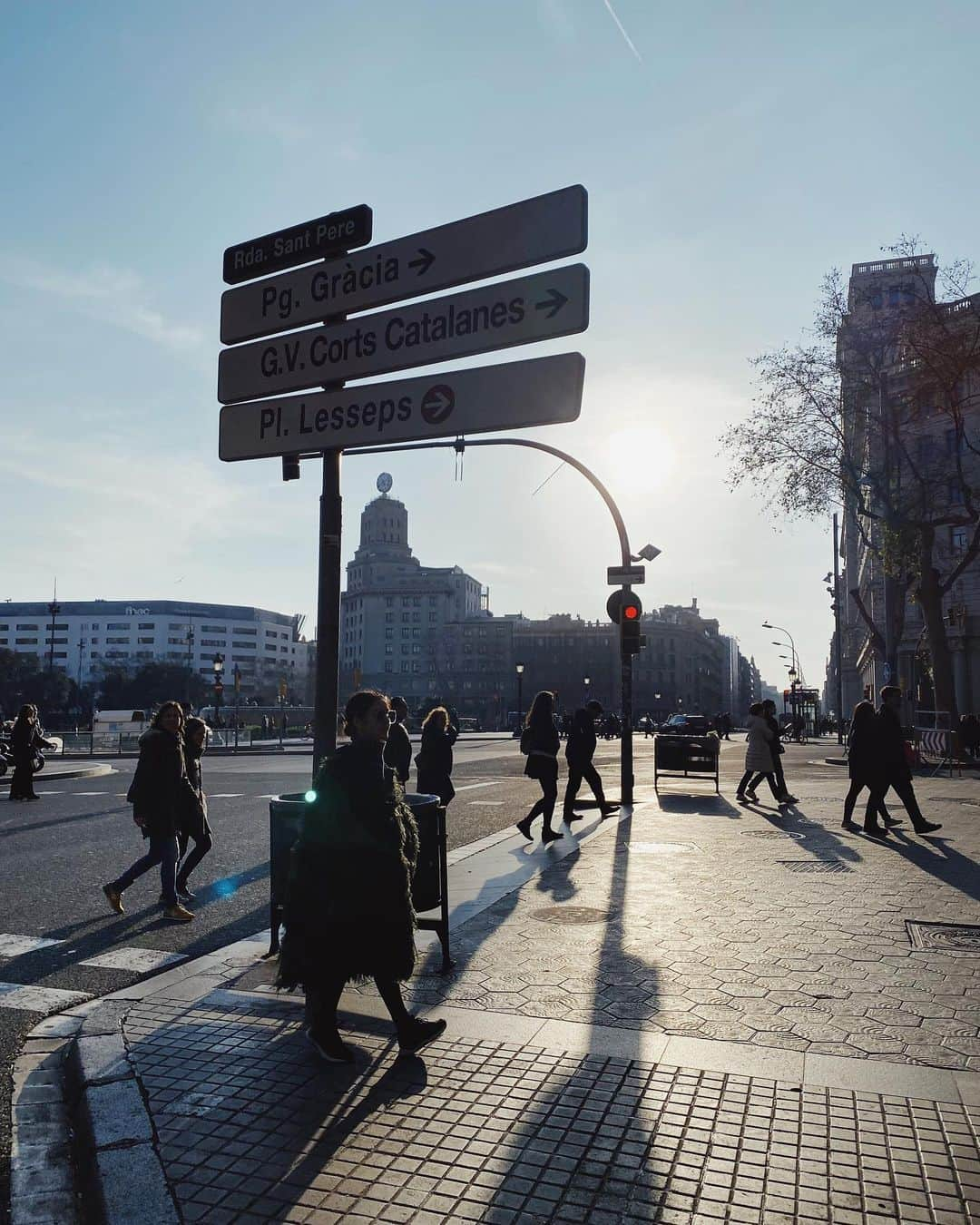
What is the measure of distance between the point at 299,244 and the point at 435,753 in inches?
257

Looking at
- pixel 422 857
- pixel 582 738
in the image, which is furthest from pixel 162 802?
pixel 582 738

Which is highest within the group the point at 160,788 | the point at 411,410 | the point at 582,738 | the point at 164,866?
the point at 411,410

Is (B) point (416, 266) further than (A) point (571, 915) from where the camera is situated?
No

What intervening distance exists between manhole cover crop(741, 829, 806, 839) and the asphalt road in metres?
3.22

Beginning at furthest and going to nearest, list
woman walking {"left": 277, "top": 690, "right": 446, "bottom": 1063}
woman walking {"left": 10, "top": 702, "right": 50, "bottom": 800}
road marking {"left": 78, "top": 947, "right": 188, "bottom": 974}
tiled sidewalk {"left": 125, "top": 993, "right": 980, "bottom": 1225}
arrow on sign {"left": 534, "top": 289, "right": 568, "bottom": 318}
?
woman walking {"left": 10, "top": 702, "right": 50, "bottom": 800}, road marking {"left": 78, "top": 947, "right": 188, "bottom": 974}, arrow on sign {"left": 534, "top": 289, "right": 568, "bottom": 318}, woman walking {"left": 277, "top": 690, "right": 446, "bottom": 1063}, tiled sidewalk {"left": 125, "top": 993, "right": 980, "bottom": 1225}

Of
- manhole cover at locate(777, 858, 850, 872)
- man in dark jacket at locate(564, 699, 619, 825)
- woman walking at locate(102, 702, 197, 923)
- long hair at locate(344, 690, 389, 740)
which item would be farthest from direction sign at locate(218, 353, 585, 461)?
man in dark jacket at locate(564, 699, 619, 825)

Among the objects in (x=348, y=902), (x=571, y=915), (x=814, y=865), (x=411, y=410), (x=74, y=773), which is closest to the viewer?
(x=348, y=902)

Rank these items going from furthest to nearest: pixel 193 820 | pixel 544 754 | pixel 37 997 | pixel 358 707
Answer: pixel 544 754 → pixel 193 820 → pixel 37 997 → pixel 358 707

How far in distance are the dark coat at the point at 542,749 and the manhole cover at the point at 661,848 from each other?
1.31 metres

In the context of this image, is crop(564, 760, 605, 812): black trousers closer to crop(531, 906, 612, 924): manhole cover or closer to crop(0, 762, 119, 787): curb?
crop(531, 906, 612, 924): manhole cover

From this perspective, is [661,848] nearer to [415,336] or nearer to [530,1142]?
[415,336]

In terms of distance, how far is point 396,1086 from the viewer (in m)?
3.96

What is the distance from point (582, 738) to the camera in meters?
13.1

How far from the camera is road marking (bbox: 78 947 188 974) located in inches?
243
